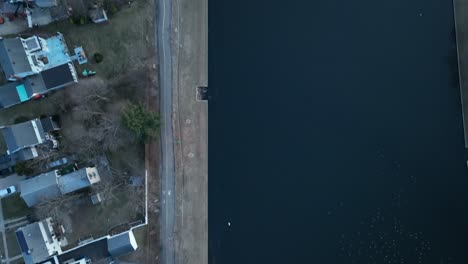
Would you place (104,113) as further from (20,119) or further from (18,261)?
(18,261)

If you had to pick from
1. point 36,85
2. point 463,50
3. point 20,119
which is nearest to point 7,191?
point 20,119

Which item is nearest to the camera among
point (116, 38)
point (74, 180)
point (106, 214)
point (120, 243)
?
point (74, 180)

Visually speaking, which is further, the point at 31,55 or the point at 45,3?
the point at 45,3

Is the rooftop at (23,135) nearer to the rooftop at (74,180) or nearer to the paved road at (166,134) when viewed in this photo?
the rooftop at (74,180)

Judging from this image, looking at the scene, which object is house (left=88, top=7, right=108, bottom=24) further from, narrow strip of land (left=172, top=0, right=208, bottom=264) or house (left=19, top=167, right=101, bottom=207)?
house (left=19, top=167, right=101, bottom=207)

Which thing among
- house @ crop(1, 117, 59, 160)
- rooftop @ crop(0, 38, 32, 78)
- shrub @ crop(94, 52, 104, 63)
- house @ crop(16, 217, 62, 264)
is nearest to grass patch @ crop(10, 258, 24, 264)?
house @ crop(16, 217, 62, 264)

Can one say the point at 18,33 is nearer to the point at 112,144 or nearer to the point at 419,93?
the point at 112,144

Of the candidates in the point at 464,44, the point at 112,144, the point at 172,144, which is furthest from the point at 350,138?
the point at 112,144

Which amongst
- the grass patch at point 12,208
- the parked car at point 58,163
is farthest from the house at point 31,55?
the grass patch at point 12,208
